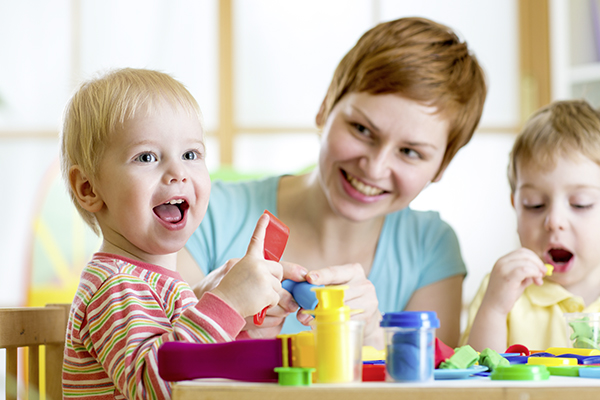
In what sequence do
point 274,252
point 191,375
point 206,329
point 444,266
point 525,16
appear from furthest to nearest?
point 525,16 < point 444,266 < point 274,252 < point 206,329 < point 191,375

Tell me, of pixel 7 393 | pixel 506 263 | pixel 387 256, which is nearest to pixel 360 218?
pixel 387 256

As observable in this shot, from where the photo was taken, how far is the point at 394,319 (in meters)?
0.55

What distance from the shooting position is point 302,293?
2.76 feet

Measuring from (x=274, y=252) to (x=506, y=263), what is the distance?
0.56 metres

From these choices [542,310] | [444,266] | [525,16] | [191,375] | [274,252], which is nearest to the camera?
[191,375]

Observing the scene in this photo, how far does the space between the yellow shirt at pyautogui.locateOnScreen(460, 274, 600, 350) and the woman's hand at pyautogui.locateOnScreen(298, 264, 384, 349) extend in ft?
0.88

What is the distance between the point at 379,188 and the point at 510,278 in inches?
12.0

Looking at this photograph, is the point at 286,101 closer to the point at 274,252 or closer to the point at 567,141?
the point at 567,141

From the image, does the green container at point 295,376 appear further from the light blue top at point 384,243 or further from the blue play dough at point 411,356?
the light blue top at point 384,243

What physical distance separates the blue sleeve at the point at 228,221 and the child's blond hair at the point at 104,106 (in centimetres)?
44

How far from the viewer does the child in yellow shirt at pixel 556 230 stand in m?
1.23

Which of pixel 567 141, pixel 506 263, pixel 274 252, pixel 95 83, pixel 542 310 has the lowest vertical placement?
pixel 542 310

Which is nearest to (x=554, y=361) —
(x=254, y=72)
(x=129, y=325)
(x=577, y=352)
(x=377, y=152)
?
(x=577, y=352)

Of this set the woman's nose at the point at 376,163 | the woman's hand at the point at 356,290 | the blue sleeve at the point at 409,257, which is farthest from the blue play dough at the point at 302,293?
the blue sleeve at the point at 409,257
